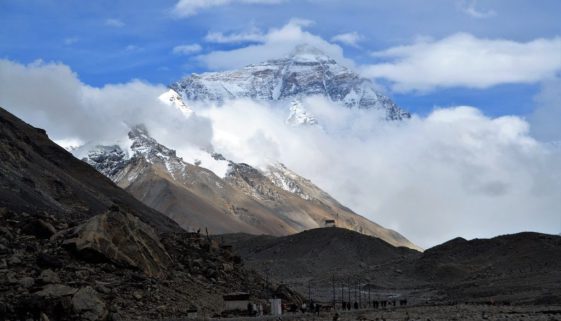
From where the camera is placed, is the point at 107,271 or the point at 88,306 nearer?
the point at 88,306

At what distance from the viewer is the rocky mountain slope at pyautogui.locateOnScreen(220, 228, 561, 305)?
104m

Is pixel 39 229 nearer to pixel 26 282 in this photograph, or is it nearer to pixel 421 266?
pixel 26 282

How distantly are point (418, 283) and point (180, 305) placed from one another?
309 feet

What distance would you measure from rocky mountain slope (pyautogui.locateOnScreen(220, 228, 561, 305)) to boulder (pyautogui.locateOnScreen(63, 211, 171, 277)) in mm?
42384

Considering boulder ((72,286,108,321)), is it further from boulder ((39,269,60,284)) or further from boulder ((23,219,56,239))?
boulder ((23,219,56,239))

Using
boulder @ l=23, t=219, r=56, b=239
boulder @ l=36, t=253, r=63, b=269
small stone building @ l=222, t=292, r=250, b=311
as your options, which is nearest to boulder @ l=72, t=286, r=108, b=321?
boulder @ l=36, t=253, r=63, b=269

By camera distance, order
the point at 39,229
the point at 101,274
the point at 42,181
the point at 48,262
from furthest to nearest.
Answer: the point at 42,181 → the point at 39,229 → the point at 101,274 → the point at 48,262

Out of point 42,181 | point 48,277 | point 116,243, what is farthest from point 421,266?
point 48,277

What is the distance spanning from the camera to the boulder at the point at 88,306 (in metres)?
39.5

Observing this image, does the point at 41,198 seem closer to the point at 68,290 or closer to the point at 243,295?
the point at 243,295

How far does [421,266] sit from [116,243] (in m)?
107

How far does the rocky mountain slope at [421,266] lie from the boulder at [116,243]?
42.4 meters

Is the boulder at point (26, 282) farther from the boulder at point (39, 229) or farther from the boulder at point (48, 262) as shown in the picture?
the boulder at point (39, 229)

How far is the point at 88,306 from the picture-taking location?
39938 mm
